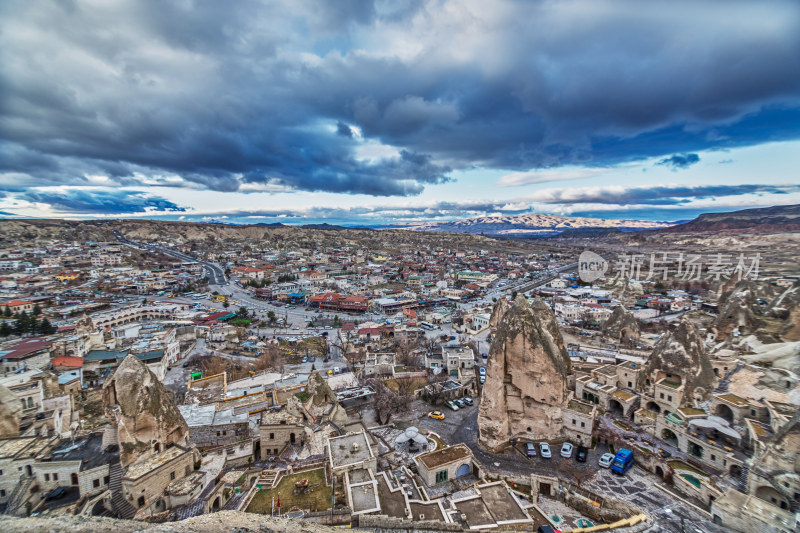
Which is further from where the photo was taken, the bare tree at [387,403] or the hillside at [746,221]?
the hillside at [746,221]

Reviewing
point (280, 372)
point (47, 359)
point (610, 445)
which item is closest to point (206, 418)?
point (280, 372)

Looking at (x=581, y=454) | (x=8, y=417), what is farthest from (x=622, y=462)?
(x=8, y=417)

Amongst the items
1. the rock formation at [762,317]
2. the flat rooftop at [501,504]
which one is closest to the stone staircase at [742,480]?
the flat rooftop at [501,504]

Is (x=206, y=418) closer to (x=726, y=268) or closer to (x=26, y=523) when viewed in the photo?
(x=26, y=523)

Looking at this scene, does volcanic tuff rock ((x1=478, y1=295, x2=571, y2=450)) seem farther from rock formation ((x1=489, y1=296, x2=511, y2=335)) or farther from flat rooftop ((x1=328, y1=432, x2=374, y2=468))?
rock formation ((x1=489, y1=296, x2=511, y2=335))

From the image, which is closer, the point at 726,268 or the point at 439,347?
the point at 439,347

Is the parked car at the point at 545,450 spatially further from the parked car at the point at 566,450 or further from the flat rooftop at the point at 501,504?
the flat rooftop at the point at 501,504

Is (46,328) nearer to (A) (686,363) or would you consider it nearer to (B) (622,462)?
(B) (622,462)
